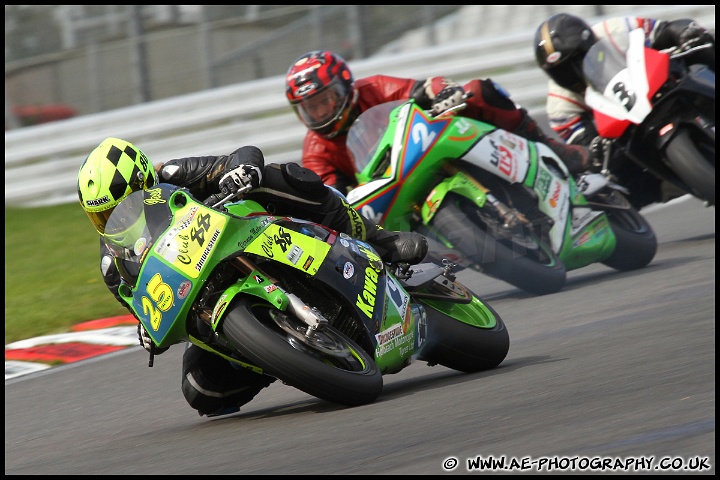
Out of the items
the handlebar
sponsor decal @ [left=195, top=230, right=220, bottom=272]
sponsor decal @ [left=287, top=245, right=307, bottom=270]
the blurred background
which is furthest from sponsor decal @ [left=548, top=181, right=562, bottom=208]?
the blurred background

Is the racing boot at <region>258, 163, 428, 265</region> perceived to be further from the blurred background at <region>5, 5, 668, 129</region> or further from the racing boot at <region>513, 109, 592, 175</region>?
the blurred background at <region>5, 5, 668, 129</region>

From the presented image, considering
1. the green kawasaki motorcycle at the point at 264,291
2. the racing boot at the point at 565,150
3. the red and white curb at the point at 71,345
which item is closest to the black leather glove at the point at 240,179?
the green kawasaki motorcycle at the point at 264,291

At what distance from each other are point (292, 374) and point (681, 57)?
4975 millimetres

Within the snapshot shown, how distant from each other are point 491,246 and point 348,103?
145cm

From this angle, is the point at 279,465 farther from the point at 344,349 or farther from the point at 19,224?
the point at 19,224

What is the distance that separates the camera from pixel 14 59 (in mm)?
13477

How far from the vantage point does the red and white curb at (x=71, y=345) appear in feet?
25.9

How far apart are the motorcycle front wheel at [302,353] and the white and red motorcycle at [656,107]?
382 cm

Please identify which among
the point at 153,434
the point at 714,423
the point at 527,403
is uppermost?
the point at 714,423

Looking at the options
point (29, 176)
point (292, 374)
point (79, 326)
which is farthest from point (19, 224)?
point (292, 374)

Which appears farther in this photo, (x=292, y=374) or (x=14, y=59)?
(x=14, y=59)

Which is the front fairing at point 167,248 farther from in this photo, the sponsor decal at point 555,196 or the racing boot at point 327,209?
the sponsor decal at point 555,196

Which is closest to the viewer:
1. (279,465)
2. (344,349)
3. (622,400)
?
(279,465)

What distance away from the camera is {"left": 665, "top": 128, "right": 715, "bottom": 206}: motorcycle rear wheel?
7.95m
